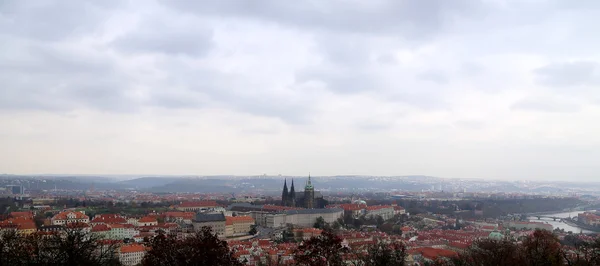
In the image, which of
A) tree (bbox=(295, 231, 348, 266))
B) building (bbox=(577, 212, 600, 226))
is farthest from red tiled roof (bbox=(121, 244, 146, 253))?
building (bbox=(577, 212, 600, 226))

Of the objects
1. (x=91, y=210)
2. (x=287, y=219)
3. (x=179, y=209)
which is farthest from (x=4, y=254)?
(x=179, y=209)

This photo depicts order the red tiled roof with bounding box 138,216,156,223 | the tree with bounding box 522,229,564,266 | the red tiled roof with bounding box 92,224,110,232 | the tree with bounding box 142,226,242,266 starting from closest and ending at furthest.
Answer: the tree with bounding box 142,226,242,266 < the tree with bounding box 522,229,564,266 < the red tiled roof with bounding box 92,224,110,232 < the red tiled roof with bounding box 138,216,156,223

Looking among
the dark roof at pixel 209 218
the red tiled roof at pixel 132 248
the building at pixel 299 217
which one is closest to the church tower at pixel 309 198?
the building at pixel 299 217

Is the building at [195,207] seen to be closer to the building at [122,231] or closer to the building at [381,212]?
the building at [381,212]

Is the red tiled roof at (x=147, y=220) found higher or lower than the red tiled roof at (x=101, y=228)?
lower

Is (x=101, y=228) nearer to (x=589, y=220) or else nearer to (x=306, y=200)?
(x=306, y=200)

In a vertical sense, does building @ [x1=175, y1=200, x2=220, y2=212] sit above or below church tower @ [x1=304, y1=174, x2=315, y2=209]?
below

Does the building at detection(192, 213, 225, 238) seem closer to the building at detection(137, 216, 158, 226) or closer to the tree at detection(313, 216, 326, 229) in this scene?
the building at detection(137, 216, 158, 226)
